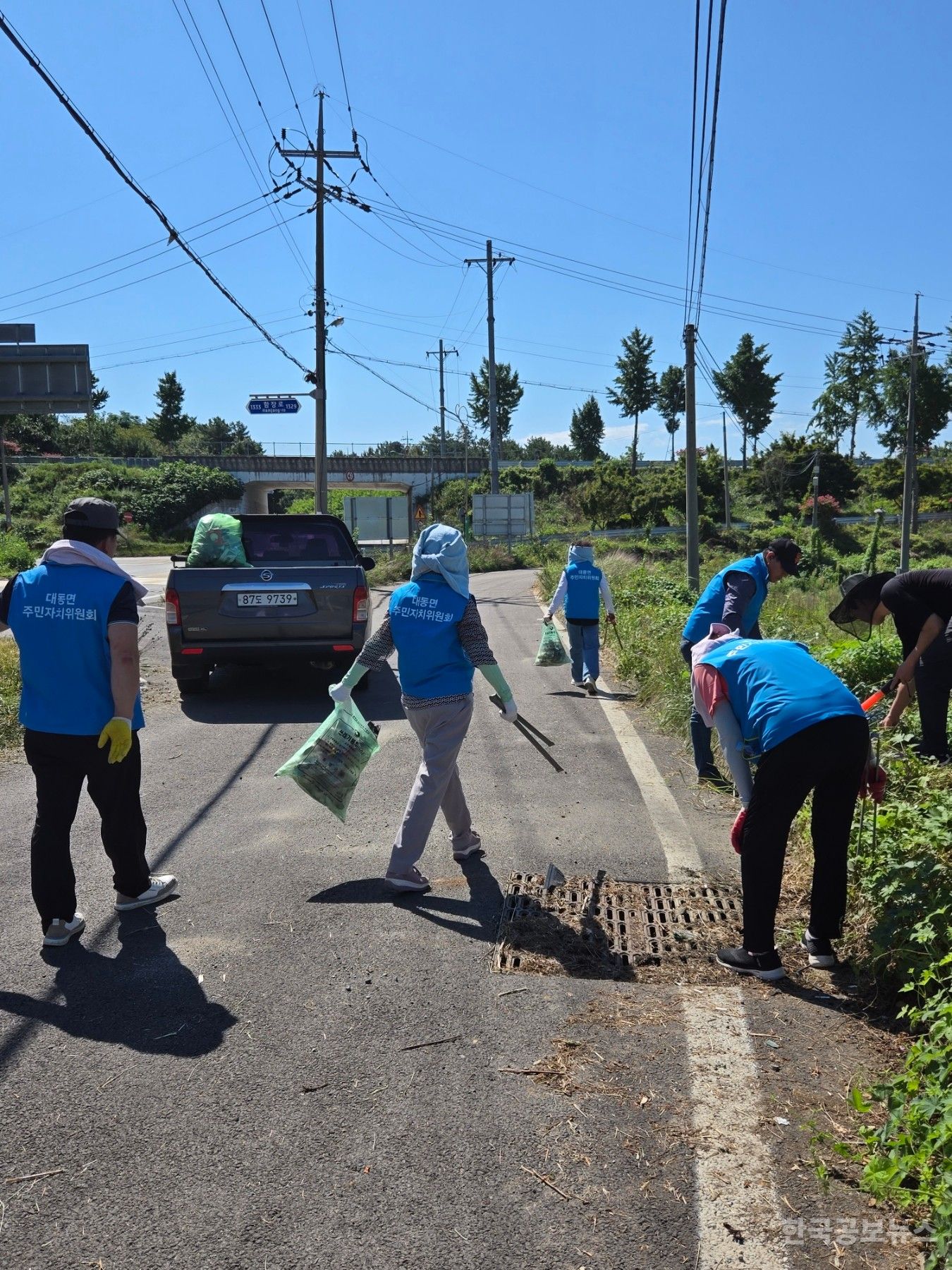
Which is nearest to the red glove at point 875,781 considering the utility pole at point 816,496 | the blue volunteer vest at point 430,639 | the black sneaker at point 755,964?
the black sneaker at point 755,964

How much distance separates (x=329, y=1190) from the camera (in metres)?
2.75

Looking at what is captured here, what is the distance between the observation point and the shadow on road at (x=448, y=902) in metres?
4.55

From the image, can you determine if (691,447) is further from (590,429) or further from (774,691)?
(590,429)

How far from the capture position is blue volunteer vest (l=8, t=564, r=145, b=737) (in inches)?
173

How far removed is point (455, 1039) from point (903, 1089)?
1.43 metres

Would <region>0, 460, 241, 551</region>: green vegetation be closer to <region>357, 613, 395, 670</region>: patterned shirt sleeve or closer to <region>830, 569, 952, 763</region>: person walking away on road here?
<region>357, 613, 395, 670</region>: patterned shirt sleeve

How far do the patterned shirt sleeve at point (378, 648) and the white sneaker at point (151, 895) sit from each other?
1431mm

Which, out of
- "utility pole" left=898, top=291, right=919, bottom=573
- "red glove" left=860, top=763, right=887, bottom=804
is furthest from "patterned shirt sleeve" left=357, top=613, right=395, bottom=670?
"utility pole" left=898, top=291, right=919, bottom=573

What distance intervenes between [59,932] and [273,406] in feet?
80.0

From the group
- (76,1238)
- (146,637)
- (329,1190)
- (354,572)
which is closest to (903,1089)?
(329,1190)

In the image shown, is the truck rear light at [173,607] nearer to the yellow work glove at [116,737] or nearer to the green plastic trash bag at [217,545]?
the green plastic trash bag at [217,545]

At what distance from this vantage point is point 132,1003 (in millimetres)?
3854

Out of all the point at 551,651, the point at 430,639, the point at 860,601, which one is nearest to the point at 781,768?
the point at 430,639

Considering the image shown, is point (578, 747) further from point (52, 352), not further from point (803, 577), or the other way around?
point (803, 577)
